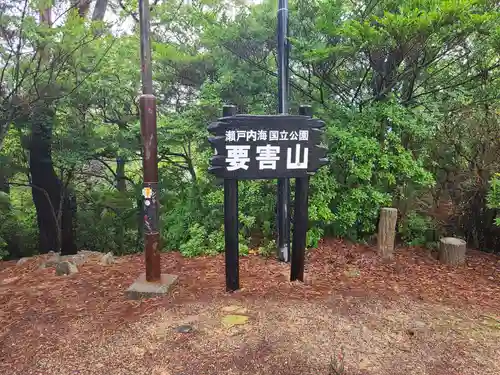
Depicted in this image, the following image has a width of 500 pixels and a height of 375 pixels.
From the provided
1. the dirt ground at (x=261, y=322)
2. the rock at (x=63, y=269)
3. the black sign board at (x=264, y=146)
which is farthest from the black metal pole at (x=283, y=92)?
the rock at (x=63, y=269)

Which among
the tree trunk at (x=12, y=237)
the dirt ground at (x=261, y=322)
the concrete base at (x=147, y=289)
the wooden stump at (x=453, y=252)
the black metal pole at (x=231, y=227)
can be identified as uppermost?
the black metal pole at (x=231, y=227)

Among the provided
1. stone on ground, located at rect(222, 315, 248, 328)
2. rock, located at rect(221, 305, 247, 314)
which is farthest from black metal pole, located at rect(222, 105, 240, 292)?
stone on ground, located at rect(222, 315, 248, 328)

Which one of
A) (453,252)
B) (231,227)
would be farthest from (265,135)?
(453,252)

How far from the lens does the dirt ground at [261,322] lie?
2639 millimetres

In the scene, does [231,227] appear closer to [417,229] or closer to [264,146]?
[264,146]

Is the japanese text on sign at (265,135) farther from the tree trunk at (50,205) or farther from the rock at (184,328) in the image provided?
the tree trunk at (50,205)

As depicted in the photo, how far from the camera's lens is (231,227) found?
11.9 ft

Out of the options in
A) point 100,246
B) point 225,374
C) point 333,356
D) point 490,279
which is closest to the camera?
point 225,374

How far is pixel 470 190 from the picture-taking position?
5.23 meters

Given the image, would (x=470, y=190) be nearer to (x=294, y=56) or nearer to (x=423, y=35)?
(x=423, y=35)

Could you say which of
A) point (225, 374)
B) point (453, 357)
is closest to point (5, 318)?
point (225, 374)

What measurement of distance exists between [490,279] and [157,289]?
3.88 m

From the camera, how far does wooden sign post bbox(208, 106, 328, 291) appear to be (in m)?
3.48

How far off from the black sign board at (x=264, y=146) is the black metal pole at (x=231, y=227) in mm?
98
